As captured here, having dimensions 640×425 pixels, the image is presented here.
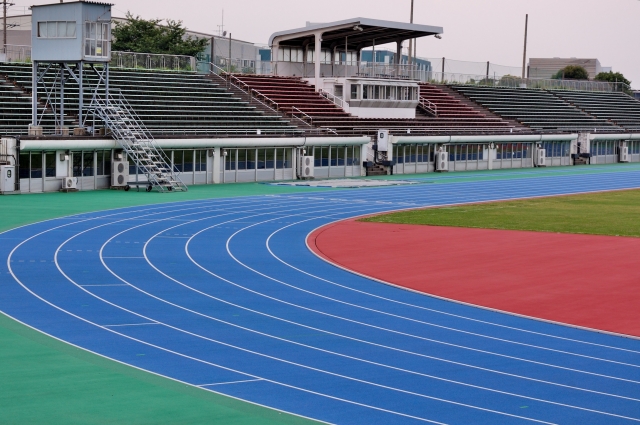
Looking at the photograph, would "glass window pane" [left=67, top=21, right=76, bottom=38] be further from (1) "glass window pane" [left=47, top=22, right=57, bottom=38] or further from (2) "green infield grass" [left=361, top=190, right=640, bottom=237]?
(2) "green infield grass" [left=361, top=190, right=640, bottom=237]

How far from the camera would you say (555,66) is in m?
152

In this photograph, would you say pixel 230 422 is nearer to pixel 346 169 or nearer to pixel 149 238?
pixel 149 238

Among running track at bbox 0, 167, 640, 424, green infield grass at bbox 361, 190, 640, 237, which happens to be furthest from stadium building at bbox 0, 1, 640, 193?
running track at bbox 0, 167, 640, 424

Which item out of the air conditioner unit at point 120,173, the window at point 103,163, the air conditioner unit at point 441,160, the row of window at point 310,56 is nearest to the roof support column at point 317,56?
the row of window at point 310,56

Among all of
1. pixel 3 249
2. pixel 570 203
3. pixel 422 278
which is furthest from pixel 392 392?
pixel 570 203

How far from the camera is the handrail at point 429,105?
67.4 meters

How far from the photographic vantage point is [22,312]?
1611cm

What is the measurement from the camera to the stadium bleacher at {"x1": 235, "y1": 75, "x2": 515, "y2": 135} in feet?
187

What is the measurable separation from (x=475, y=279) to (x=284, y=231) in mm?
9114

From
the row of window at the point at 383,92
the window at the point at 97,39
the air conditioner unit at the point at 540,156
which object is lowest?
the air conditioner unit at the point at 540,156

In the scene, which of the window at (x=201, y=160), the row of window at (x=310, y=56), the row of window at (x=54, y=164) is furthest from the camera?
the row of window at (x=310, y=56)

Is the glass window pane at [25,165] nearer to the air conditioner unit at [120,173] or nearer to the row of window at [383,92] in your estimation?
the air conditioner unit at [120,173]

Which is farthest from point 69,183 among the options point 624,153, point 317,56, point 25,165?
point 624,153

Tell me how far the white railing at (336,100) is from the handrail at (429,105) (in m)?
8.75
